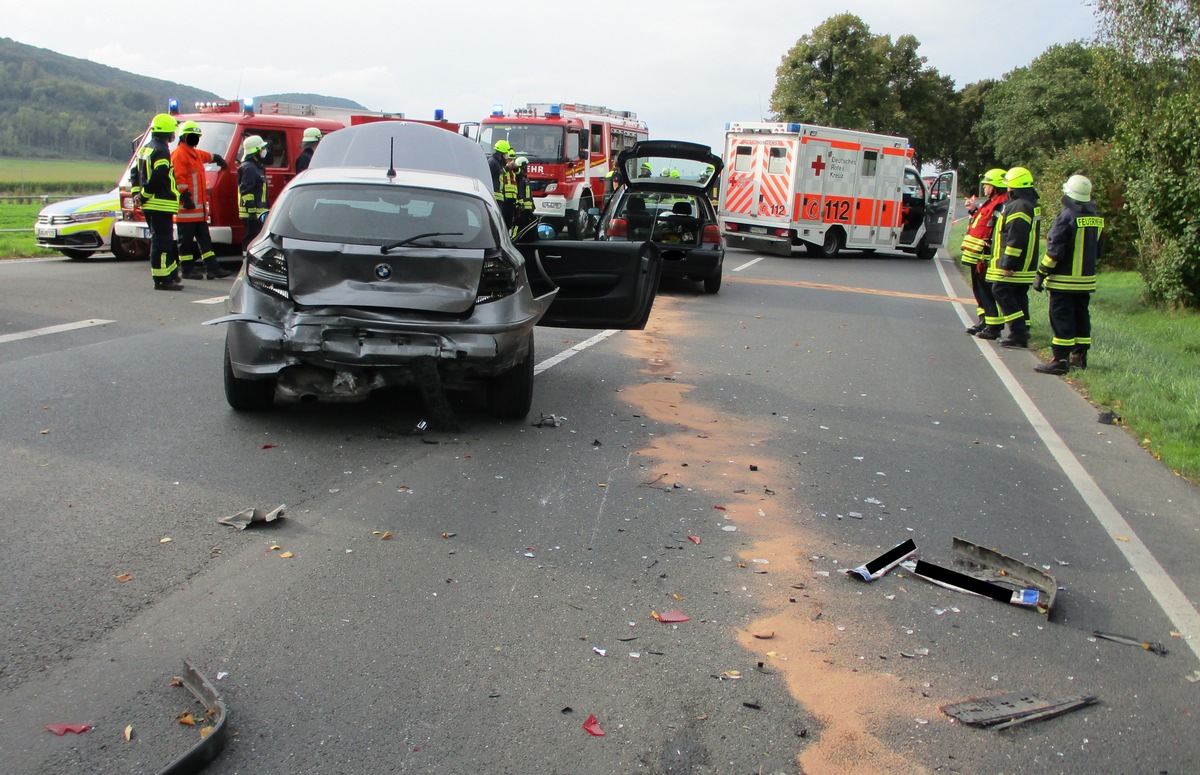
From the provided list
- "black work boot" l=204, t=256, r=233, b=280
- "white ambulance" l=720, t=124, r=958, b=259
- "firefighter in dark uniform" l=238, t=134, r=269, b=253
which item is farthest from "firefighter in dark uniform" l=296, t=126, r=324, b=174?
"white ambulance" l=720, t=124, r=958, b=259

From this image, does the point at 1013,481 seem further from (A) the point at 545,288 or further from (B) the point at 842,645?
(A) the point at 545,288

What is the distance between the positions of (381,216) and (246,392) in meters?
1.41

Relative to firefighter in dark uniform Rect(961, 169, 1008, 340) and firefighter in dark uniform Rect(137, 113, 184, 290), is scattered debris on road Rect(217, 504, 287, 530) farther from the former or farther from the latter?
firefighter in dark uniform Rect(961, 169, 1008, 340)

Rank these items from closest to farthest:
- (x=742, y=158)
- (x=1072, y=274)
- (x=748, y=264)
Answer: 1. (x=1072, y=274)
2. (x=748, y=264)
3. (x=742, y=158)

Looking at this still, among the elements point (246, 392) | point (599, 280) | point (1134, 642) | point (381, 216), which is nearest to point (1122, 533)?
point (1134, 642)

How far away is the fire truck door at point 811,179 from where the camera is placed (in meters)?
23.9

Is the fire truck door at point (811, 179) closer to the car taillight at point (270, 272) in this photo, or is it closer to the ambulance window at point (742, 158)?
the ambulance window at point (742, 158)

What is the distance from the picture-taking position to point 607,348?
416 inches

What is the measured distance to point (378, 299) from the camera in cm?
647

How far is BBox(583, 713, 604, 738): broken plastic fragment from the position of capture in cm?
332

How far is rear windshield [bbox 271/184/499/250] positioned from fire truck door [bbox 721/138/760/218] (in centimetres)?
1837

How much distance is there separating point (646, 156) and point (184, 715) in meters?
13.3

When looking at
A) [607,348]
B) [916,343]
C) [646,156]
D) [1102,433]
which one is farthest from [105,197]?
[1102,433]

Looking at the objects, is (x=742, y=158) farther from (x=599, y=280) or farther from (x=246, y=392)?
(x=246, y=392)
